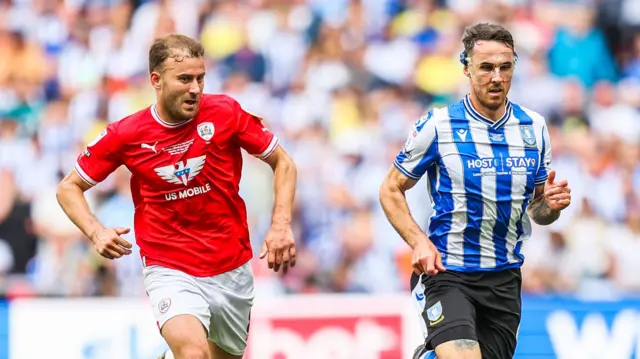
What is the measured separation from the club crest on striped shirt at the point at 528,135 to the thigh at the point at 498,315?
78 cm

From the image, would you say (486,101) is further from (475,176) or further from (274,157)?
(274,157)

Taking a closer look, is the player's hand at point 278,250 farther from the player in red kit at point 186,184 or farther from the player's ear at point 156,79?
the player's ear at point 156,79

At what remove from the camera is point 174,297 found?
717 cm

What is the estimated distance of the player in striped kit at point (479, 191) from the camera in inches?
277

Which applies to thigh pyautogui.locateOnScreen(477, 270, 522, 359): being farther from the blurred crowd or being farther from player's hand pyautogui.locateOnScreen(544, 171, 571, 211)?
the blurred crowd

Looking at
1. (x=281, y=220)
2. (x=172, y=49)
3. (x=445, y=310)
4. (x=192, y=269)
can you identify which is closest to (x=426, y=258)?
(x=445, y=310)

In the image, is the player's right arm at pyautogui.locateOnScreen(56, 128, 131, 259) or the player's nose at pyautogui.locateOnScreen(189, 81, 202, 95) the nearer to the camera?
the player's nose at pyautogui.locateOnScreen(189, 81, 202, 95)

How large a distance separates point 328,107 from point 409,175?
22.6 feet

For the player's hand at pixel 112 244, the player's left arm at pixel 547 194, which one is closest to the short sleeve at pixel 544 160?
the player's left arm at pixel 547 194

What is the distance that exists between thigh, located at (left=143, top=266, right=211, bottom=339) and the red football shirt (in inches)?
2.8

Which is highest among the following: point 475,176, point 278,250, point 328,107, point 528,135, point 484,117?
point 328,107

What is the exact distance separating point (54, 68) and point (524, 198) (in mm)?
8648

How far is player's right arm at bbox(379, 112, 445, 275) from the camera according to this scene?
7.01 metres

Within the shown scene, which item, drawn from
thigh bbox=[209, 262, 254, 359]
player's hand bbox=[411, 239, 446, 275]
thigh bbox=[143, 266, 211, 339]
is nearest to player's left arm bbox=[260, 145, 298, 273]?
thigh bbox=[209, 262, 254, 359]
